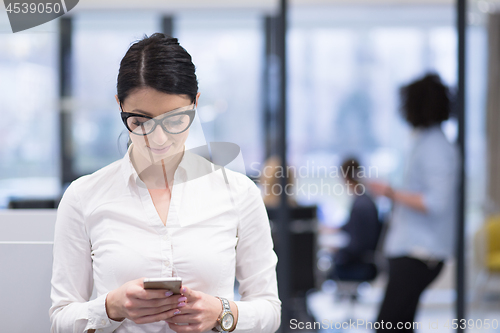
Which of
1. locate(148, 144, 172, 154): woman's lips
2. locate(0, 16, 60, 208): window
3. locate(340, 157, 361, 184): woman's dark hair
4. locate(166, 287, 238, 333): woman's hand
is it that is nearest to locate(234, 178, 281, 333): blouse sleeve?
locate(166, 287, 238, 333): woman's hand

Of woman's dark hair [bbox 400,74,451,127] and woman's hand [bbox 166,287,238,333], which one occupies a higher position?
woman's dark hair [bbox 400,74,451,127]

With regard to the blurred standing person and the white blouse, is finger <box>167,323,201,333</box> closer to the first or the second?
the white blouse

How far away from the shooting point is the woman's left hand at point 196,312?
1052mm

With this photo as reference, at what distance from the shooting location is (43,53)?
3.43 metres

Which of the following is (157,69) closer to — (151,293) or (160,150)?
(160,150)

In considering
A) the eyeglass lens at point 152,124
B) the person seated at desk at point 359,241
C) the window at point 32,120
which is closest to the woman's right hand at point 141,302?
the eyeglass lens at point 152,124

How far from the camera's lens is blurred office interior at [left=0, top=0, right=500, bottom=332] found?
3.09 metres

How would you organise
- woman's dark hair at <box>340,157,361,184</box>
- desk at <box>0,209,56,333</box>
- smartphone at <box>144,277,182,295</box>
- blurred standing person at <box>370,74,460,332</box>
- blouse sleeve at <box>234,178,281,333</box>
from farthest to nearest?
woman's dark hair at <box>340,157,361,184</box>, blurred standing person at <box>370,74,460,332</box>, desk at <box>0,209,56,333</box>, blouse sleeve at <box>234,178,281,333</box>, smartphone at <box>144,277,182,295</box>

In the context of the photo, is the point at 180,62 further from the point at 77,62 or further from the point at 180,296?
the point at 77,62

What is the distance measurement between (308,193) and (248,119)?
131 centimetres

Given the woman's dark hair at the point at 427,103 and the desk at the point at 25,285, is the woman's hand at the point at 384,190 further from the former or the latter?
the desk at the point at 25,285

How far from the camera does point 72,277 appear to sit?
3.66 ft

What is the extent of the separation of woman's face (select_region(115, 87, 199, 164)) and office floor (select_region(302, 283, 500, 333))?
2327 mm

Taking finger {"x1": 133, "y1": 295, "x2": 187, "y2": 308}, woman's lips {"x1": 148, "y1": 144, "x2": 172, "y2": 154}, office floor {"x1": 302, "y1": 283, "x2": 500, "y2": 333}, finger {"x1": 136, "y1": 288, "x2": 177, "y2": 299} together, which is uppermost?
woman's lips {"x1": 148, "y1": 144, "x2": 172, "y2": 154}
